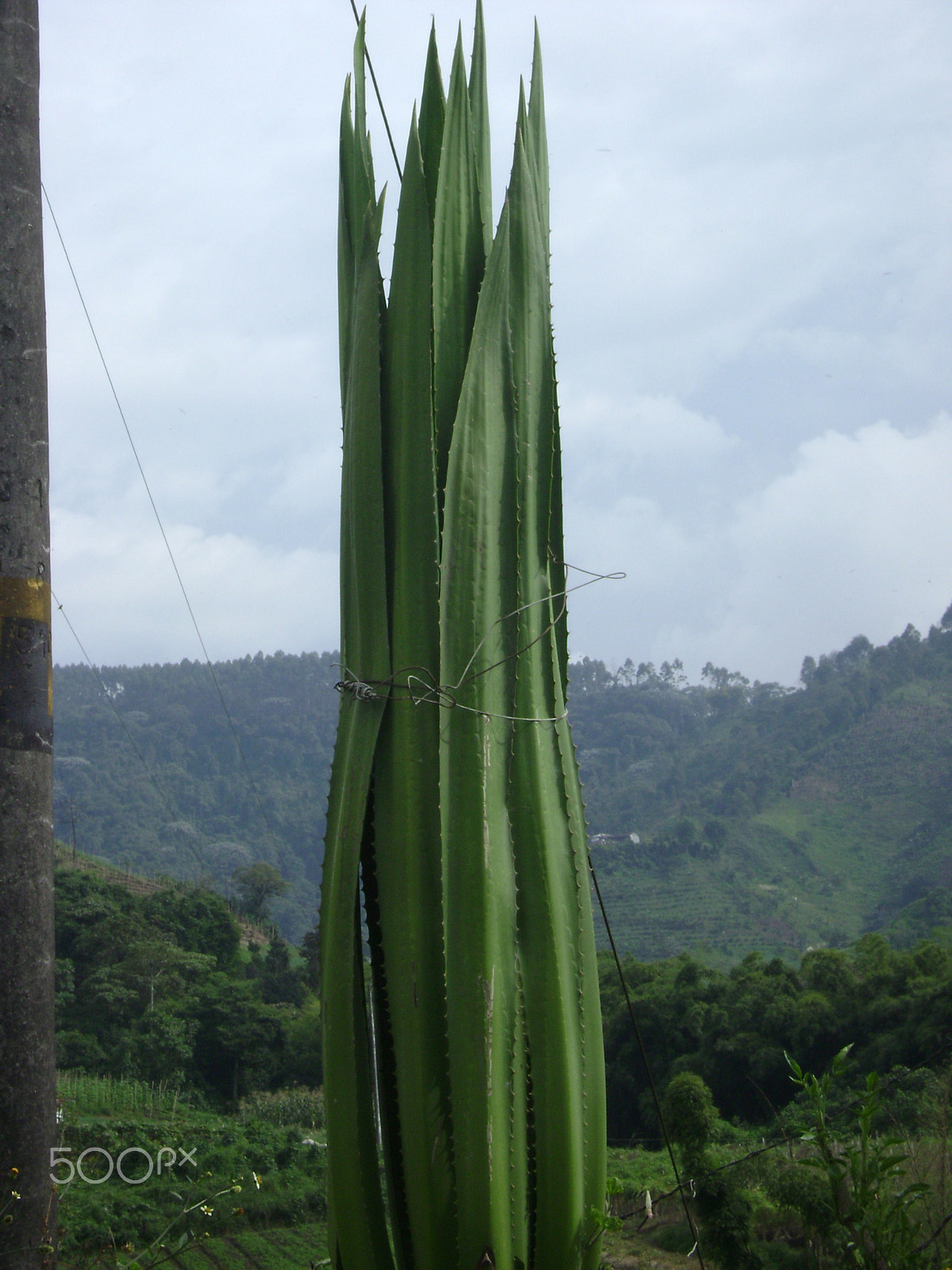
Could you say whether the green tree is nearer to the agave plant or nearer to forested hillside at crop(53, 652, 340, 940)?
forested hillside at crop(53, 652, 340, 940)

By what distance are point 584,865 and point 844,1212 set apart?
571 mm

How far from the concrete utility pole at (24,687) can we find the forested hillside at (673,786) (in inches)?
327

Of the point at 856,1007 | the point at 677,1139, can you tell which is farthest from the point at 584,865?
the point at 856,1007

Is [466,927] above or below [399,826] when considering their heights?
below

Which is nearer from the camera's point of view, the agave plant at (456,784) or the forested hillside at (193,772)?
the agave plant at (456,784)

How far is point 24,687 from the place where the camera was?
165cm

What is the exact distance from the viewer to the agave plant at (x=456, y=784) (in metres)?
1.22

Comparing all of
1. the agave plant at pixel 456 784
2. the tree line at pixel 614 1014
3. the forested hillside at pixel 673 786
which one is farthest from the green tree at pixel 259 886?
the agave plant at pixel 456 784

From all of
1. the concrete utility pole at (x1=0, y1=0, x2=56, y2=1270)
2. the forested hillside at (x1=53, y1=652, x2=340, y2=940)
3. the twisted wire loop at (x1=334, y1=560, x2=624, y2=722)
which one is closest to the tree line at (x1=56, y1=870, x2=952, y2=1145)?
the concrete utility pole at (x1=0, y1=0, x2=56, y2=1270)

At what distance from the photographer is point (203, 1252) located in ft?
8.72

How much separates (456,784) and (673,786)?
3182 centimetres

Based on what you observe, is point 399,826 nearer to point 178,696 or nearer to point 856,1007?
point 856,1007

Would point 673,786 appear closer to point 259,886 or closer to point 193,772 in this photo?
point 193,772

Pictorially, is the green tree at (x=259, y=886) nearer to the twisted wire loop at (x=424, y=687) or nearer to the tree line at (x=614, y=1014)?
the tree line at (x=614, y=1014)
